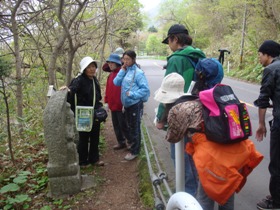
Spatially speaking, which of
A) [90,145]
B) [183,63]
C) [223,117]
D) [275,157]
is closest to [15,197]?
[90,145]

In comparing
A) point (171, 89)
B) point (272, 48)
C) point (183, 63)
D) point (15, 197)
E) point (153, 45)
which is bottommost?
point (15, 197)

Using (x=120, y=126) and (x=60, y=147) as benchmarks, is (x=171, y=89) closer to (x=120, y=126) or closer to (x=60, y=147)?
(x=60, y=147)

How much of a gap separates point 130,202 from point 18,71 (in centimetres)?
373

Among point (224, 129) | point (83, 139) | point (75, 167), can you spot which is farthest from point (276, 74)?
point (83, 139)

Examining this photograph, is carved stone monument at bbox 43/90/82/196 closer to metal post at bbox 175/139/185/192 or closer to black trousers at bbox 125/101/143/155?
black trousers at bbox 125/101/143/155

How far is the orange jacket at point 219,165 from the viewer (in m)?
1.94

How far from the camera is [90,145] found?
15.1ft

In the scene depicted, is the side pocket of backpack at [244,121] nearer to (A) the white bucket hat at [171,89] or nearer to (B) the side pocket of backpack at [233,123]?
(B) the side pocket of backpack at [233,123]

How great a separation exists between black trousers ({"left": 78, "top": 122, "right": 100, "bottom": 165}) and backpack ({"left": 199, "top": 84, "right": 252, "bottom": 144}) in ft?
9.08

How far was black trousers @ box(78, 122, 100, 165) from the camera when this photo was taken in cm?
446

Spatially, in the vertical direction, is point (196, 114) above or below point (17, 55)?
below

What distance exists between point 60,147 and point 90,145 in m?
1.13

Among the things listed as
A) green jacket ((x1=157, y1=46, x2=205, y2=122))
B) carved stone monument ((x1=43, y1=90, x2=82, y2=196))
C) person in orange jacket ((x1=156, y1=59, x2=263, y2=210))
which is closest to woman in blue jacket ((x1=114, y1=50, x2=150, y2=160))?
carved stone monument ((x1=43, y1=90, x2=82, y2=196))

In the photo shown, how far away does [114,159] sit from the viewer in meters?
5.02
